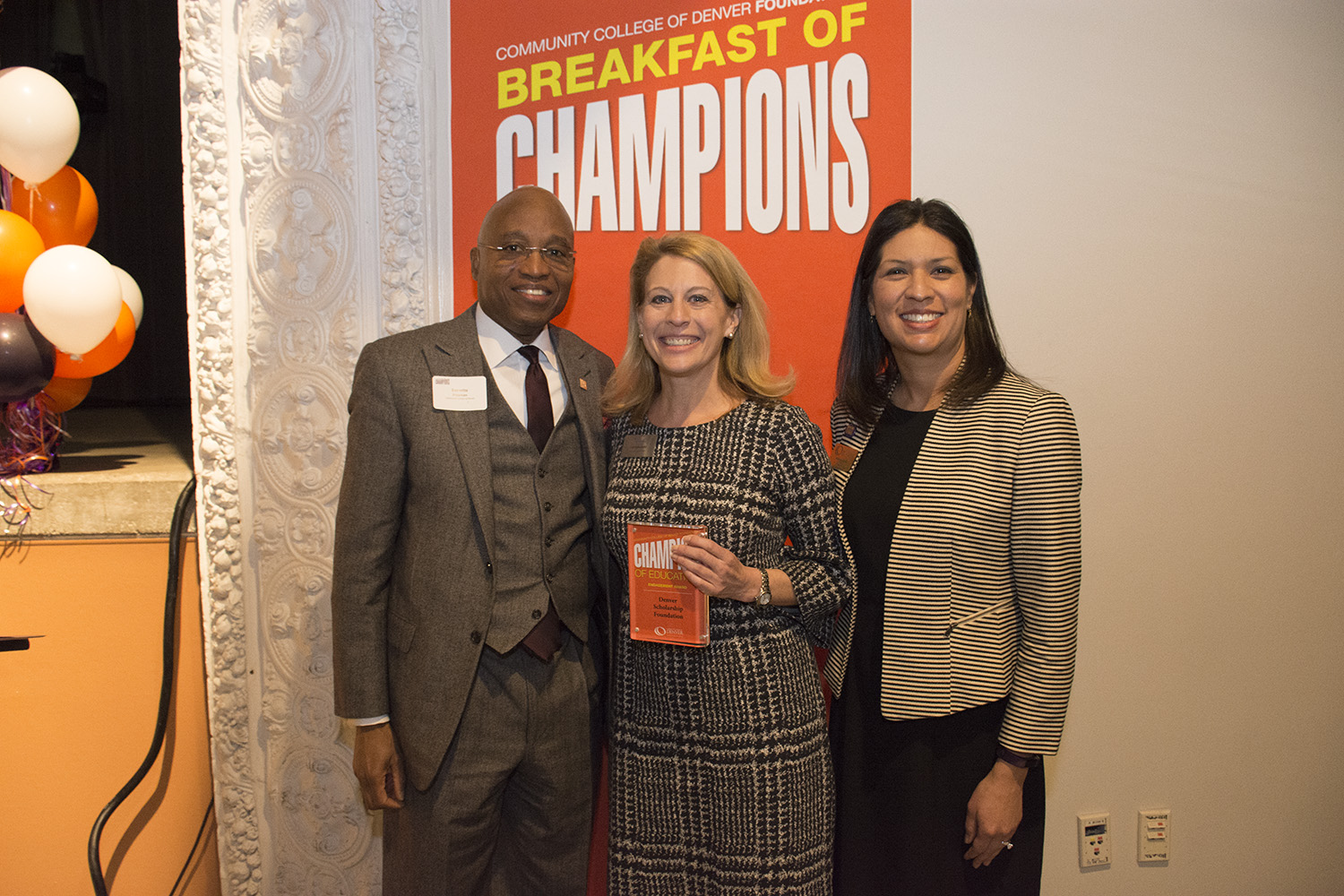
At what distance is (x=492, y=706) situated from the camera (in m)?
1.93

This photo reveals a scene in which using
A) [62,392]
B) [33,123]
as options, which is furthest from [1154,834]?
[33,123]

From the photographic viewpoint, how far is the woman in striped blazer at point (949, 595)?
5.78ft

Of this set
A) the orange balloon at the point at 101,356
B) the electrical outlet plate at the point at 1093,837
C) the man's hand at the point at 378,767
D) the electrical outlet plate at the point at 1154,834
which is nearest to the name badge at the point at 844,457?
the man's hand at the point at 378,767

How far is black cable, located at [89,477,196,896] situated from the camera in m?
2.55

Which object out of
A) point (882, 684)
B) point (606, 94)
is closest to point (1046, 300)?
point (882, 684)

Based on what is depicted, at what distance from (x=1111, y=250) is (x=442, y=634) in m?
A: 2.30

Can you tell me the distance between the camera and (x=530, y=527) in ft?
6.38

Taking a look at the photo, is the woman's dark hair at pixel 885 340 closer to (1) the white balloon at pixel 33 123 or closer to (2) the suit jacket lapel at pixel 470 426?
(2) the suit jacket lapel at pixel 470 426

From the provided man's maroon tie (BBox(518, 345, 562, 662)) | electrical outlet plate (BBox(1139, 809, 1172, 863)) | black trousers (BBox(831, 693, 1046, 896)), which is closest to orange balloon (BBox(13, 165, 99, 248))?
man's maroon tie (BBox(518, 345, 562, 662))

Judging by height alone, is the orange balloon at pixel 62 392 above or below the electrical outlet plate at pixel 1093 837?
above

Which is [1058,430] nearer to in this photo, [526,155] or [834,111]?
[834,111]

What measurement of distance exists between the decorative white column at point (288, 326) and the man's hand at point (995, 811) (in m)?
1.93

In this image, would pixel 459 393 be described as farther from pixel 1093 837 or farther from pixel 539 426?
pixel 1093 837

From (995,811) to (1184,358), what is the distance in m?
1.64
